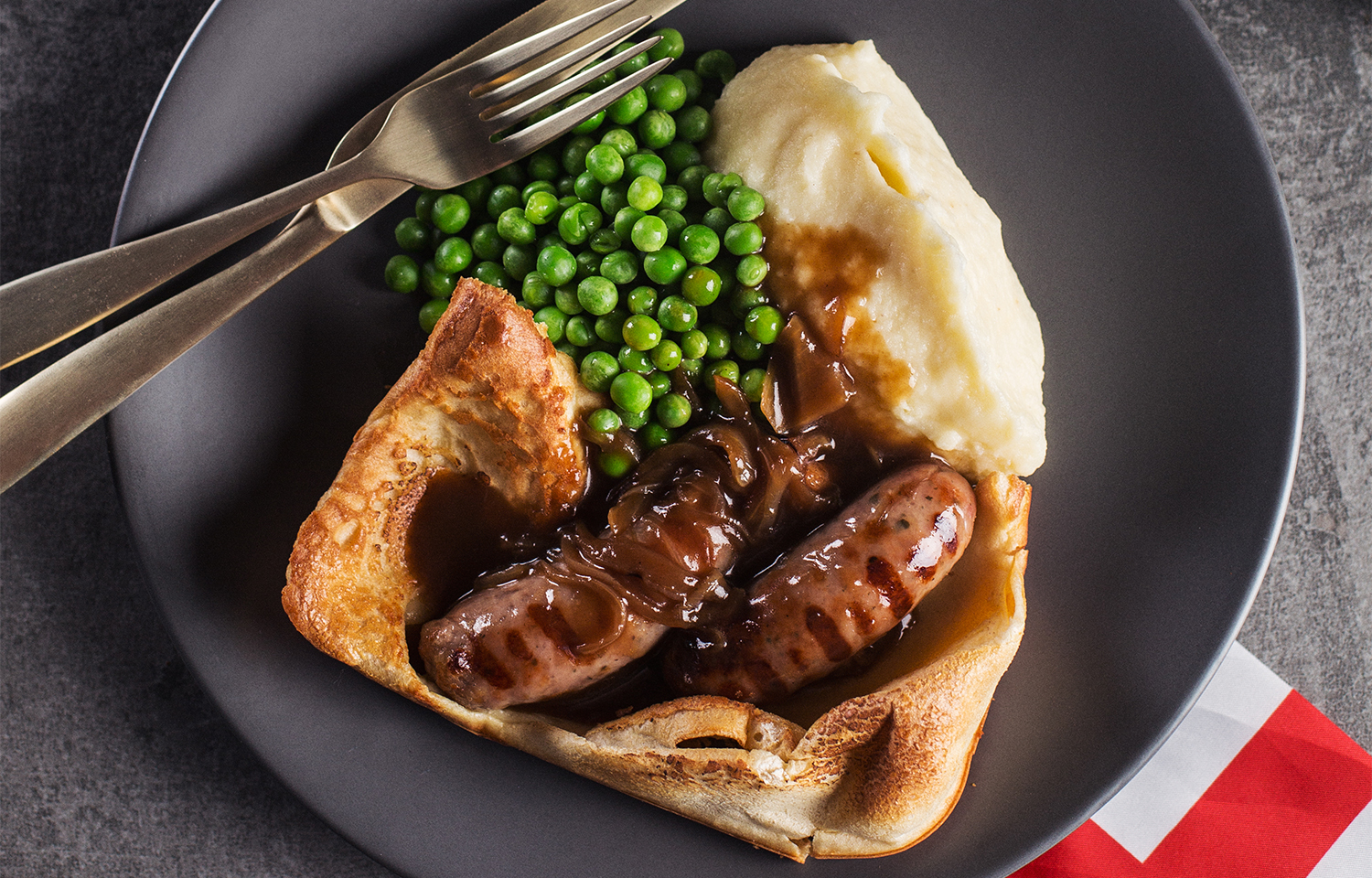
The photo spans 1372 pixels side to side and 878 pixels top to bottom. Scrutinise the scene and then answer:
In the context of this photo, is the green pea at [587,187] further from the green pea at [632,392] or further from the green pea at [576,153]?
the green pea at [632,392]

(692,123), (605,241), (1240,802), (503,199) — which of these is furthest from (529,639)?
(1240,802)

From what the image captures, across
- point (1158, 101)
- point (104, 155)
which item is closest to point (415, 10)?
point (104, 155)

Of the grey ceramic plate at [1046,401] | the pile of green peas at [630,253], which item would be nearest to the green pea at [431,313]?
the pile of green peas at [630,253]

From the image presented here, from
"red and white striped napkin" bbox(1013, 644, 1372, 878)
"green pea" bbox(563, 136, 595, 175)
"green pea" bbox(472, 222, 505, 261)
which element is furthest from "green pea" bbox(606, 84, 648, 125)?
"red and white striped napkin" bbox(1013, 644, 1372, 878)

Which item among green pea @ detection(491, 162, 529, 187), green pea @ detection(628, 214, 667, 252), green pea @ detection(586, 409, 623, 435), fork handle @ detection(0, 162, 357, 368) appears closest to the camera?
fork handle @ detection(0, 162, 357, 368)

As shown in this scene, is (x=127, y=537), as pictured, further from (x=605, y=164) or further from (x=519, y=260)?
Result: (x=605, y=164)

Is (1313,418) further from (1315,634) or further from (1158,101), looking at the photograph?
(1158,101)

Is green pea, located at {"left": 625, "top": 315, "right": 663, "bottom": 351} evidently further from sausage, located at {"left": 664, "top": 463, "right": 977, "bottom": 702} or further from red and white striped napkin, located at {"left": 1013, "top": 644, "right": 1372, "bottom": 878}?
red and white striped napkin, located at {"left": 1013, "top": 644, "right": 1372, "bottom": 878}
